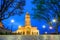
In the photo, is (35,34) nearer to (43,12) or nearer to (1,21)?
(43,12)

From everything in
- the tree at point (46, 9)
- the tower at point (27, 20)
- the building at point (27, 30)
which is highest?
the tree at point (46, 9)

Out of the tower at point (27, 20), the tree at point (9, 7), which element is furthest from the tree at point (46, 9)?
the tree at point (9, 7)

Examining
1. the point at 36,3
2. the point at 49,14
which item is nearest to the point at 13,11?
the point at 36,3

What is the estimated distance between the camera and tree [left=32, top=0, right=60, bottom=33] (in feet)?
10.4

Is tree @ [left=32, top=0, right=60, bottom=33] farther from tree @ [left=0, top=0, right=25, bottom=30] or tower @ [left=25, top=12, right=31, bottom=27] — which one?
tree @ [left=0, top=0, right=25, bottom=30]

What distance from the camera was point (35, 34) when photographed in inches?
121

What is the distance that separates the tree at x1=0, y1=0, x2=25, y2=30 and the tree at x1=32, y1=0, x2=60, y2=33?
0.29 m

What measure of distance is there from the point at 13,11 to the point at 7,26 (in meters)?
0.33

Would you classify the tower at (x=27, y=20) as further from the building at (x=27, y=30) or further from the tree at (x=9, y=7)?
the tree at (x=9, y=7)

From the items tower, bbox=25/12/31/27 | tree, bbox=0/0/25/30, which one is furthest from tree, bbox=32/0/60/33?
tree, bbox=0/0/25/30

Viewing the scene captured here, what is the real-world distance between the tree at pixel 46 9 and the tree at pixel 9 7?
294 millimetres

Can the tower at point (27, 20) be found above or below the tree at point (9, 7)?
below

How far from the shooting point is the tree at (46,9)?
10.4 ft

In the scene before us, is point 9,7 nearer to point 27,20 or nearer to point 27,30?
point 27,20
